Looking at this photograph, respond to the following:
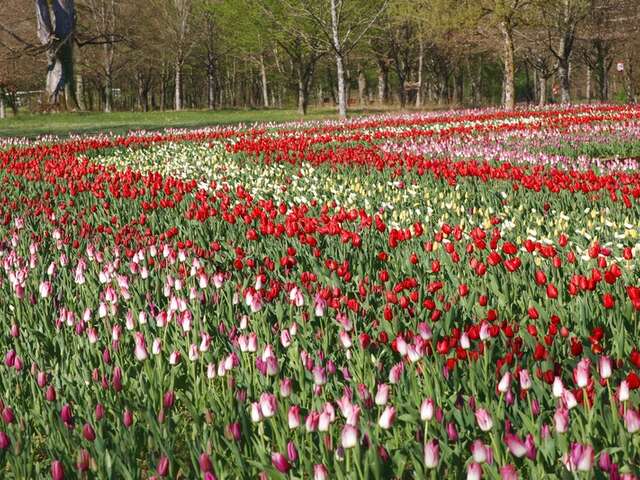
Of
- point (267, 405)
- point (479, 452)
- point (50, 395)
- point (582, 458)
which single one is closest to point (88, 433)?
point (50, 395)

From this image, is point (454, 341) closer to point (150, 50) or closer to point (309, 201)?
point (309, 201)

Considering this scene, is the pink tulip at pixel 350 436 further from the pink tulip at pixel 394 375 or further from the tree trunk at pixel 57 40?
the tree trunk at pixel 57 40

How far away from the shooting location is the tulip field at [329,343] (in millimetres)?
2254

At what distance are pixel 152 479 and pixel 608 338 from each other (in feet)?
7.53


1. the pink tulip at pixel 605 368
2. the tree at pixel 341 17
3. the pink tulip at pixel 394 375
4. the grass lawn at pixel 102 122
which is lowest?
the pink tulip at pixel 394 375

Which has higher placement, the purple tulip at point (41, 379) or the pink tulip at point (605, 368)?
the pink tulip at point (605, 368)

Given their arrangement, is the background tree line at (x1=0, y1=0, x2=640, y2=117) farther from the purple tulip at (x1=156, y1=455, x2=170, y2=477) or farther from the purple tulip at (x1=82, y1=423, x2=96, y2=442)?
the purple tulip at (x1=156, y1=455, x2=170, y2=477)

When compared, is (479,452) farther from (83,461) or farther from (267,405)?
(83,461)

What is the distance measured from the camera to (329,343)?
3436 mm

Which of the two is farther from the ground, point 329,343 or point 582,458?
point 582,458

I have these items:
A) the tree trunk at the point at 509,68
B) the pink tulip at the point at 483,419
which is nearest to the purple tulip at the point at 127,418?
the pink tulip at the point at 483,419

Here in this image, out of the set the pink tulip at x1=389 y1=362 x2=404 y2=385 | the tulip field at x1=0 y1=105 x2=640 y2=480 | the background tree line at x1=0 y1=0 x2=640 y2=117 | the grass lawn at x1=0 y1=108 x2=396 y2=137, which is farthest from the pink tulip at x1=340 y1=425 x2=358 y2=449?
the background tree line at x1=0 y1=0 x2=640 y2=117

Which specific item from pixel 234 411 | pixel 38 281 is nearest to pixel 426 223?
pixel 38 281

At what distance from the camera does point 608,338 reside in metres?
3.27
